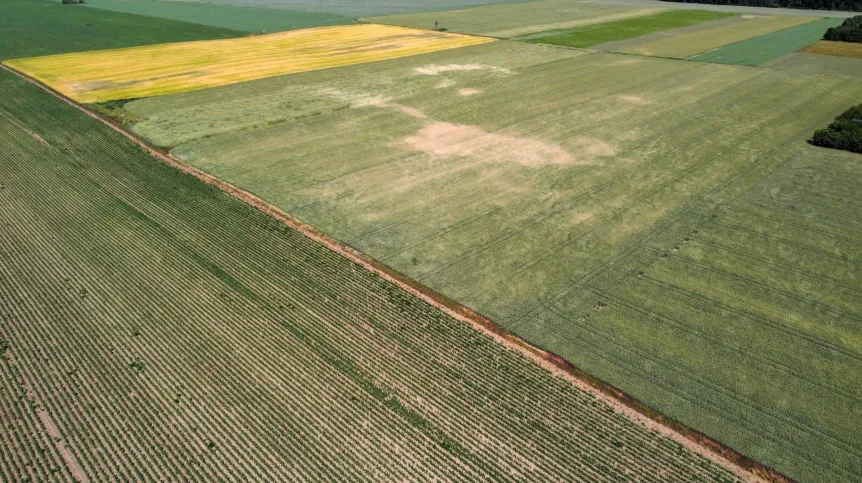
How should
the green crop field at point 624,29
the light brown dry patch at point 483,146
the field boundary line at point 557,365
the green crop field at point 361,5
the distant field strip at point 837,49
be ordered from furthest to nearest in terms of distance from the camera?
the green crop field at point 361,5
the green crop field at point 624,29
the distant field strip at point 837,49
the light brown dry patch at point 483,146
the field boundary line at point 557,365

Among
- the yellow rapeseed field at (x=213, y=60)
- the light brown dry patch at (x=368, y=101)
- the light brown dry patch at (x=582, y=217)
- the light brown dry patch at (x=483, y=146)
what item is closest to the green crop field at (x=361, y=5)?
the yellow rapeseed field at (x=213, y=60)

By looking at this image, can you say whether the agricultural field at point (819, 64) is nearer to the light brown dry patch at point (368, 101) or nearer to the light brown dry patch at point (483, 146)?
the light brown dry patch at point (483, 146)

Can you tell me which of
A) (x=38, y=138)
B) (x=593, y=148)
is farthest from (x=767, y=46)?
(x=38, y=138)

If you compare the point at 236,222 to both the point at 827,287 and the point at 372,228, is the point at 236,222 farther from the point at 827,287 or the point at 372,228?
the point at 827,287

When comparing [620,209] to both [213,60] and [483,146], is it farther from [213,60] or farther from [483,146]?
[213,60]

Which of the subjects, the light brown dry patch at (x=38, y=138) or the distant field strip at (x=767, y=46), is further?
the distant field strip at (x=767, y=46)

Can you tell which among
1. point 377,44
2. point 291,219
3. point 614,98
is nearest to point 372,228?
point 291,219
